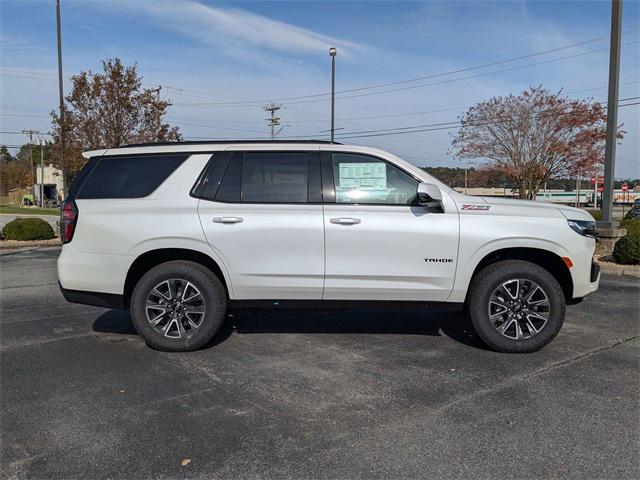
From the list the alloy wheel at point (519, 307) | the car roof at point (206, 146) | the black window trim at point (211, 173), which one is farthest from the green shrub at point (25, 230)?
the alloy wheel at point (519, 307)

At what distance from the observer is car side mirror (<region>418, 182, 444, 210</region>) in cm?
452

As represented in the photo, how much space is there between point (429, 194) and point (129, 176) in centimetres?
280

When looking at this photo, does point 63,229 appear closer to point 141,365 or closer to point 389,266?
point 141,365

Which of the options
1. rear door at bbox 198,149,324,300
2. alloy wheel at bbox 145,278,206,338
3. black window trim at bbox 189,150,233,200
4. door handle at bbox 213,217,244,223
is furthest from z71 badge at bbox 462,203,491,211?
alloy wheel at bbox 145,278,206,338

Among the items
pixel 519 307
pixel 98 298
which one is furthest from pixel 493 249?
pixel 98 298

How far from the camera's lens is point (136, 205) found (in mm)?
4824

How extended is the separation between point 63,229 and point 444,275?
354 cm

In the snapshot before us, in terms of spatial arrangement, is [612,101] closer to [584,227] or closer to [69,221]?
[584,227]

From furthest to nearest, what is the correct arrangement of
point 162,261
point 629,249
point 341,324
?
point 629,249, point 341,324, point 162,261

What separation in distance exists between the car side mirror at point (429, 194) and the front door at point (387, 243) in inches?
3.5

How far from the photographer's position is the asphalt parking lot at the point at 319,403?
2.95m

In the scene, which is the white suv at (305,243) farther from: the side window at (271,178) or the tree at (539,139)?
the tree at (539,139)

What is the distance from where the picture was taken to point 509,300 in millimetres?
4801

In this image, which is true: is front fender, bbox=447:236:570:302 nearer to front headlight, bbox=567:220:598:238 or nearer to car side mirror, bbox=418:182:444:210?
front headlight, bbox=567:220:598:238
